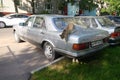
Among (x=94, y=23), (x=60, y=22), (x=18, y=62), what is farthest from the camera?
(x=94, y=23)

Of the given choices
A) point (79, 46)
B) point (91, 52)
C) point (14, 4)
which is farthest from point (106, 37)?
point (14, 4)

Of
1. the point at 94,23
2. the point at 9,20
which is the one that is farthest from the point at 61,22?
the point at 9,20

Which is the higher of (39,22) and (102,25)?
(39,22)

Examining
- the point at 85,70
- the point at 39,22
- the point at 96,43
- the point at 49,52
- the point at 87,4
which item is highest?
the point at 87,4

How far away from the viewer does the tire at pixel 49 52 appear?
21.5ft

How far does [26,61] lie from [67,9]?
Answer: 25151mm

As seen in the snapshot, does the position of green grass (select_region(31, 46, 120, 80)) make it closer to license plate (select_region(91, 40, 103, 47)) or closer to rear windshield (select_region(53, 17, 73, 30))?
license plate (select_region(91, 40, 103, 47))

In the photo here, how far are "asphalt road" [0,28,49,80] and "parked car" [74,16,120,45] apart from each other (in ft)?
6.91

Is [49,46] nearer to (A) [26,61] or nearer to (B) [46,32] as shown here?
(B) [46,32]

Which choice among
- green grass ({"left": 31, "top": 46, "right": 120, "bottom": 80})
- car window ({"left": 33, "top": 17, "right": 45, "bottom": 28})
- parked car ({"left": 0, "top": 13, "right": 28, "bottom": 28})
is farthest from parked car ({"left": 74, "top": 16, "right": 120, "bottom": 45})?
parked car ({"left": 0, "top": 13, "right": 28, "bottom": 28})

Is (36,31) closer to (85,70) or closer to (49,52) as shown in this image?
(49,52)

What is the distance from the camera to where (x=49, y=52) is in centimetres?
679

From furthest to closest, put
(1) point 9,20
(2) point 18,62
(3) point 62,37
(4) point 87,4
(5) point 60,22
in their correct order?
(4) point 87,4 < (1) point 9,20 < (5) point 60,22 < (2) point 18,62 < (3) point 62,37

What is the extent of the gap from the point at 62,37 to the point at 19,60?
2.00 metres
